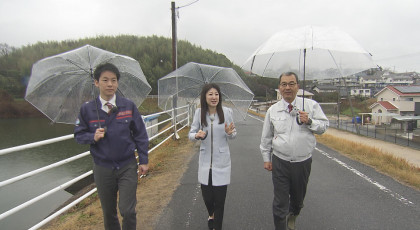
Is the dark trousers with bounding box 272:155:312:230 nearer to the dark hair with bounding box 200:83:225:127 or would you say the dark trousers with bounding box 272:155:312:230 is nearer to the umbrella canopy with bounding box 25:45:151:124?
the dark hair with bounding box 200:83:225:127

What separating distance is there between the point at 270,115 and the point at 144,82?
1975 millimetres

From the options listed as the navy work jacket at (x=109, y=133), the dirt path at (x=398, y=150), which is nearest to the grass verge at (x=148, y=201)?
the navy work jacket at (x=109, y=133)

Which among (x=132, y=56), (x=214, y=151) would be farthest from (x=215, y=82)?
(x=132, y=56)

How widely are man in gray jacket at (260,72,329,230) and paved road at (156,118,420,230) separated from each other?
56 cm

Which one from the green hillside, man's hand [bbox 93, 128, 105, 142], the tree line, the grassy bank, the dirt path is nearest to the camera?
man's hand [bbox 93, 128, 105, 142]

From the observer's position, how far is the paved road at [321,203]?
119 inches

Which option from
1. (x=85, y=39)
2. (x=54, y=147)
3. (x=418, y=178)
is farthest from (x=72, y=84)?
(x=85, y=39)

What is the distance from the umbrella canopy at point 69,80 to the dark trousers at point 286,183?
2203mm

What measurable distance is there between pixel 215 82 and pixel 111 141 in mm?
3584

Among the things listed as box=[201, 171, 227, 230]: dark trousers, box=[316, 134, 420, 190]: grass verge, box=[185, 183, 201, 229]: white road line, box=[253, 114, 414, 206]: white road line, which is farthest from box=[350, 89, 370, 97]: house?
box=[201, 171, 227, 230]: dark trousers

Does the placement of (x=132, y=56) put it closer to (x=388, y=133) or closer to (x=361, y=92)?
(x=388, y=133)

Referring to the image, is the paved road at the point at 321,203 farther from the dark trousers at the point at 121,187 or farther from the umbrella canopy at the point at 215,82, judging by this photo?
the umbrella canopy at the point at 215,82

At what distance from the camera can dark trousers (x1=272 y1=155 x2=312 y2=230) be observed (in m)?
2.57

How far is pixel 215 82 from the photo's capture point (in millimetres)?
5445
